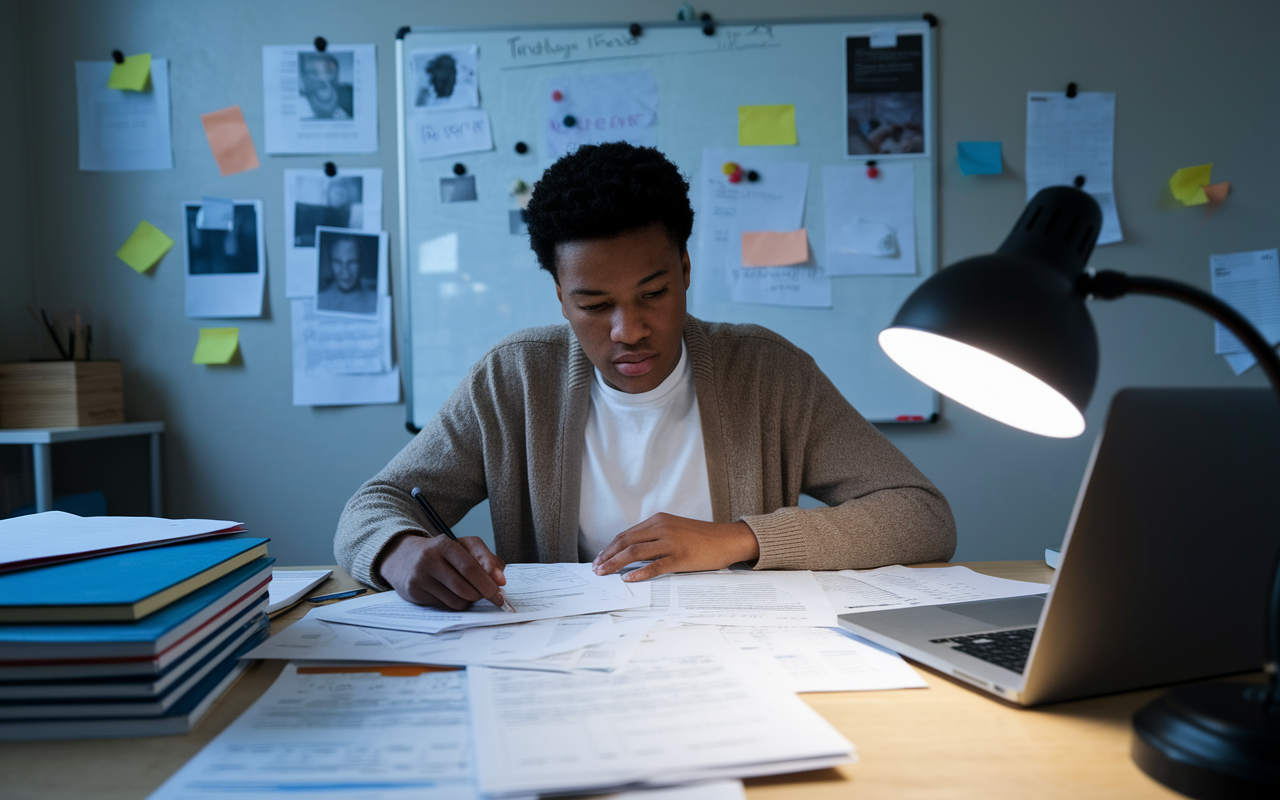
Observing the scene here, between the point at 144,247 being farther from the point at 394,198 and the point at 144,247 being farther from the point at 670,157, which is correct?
the point at 670,157

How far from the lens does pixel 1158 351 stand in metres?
2.19

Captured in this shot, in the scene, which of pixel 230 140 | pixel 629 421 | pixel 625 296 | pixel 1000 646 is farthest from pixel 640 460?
pixel 230 140

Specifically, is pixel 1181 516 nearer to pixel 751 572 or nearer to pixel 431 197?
pixel 751 572

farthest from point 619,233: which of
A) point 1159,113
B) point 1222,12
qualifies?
point 1222,12

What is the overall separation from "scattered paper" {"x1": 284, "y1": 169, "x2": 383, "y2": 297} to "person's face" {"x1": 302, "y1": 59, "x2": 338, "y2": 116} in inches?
7.0

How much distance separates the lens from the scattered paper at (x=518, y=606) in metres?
0.75

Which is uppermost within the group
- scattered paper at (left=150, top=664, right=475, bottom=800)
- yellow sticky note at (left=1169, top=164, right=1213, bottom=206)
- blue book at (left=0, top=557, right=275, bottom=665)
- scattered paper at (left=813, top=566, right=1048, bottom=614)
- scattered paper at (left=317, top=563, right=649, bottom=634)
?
yellow sticky note at (left=1169, top=164, right=1213, bottom=206)

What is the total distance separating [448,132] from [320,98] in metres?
0.37

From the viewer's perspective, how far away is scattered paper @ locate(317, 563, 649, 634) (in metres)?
0.75

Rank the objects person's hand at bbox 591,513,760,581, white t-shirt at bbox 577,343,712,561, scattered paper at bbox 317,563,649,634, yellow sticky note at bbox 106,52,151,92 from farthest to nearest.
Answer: yellow sticky note at bbox 106,52,151,92
white t-shirt at bbox 577,343,712,561
person's hand at bbox 591,513,760,581
scattered paper at bbox 317,563,649,634

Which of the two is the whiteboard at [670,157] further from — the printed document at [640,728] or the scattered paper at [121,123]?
the printed document at [640,728]

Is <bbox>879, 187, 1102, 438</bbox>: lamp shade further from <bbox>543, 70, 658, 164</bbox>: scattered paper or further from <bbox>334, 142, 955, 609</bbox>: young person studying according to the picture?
<bbox>543, 70, 658, 164</bbox>: scattered paper

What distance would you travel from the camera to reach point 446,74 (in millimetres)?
2123

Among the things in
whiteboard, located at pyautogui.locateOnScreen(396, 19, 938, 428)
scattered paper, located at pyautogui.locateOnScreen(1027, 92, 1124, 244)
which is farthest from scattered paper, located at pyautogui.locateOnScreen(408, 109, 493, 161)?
scattered paper, located at pyautogui.locateOnScreen(1027, 92, 1124, 244)
